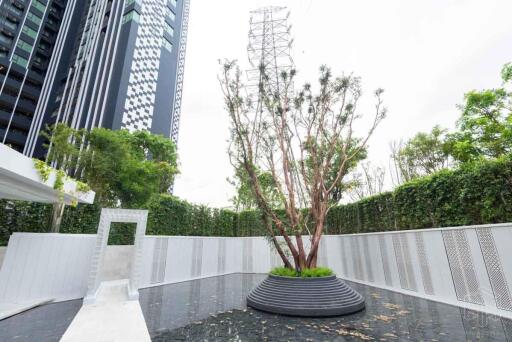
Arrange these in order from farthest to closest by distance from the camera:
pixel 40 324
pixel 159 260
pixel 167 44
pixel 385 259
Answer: pixel 167 44 → pixel 159 260 → pixel 385 259 → pixel 40 324

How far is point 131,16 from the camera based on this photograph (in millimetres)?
26531

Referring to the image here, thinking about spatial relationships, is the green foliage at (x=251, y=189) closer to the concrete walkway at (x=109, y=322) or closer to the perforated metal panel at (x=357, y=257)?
the perforated metal panel at (x=357, y=257)

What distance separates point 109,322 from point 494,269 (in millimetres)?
7435

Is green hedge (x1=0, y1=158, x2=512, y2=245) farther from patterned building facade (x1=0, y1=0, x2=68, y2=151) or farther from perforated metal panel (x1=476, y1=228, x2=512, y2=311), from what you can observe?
patterned building facade (x1=0, y1=0, x2=68, y2=151)

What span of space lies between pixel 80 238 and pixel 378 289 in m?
9.19

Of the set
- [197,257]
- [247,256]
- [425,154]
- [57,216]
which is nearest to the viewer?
[57,216]

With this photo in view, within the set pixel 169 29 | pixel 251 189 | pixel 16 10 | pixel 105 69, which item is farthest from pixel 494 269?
pixel 16 10

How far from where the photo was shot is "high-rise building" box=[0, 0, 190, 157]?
22.6 m

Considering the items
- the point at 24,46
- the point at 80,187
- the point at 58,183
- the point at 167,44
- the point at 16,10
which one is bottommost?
the point at 58,183

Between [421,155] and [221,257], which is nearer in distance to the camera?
[221,257]

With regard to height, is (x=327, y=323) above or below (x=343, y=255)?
below

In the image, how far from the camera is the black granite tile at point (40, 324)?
3615 millimetres

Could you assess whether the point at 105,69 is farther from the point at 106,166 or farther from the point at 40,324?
the point at 40,324

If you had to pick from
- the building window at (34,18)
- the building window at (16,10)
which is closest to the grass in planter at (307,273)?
the building window at (16,10)
